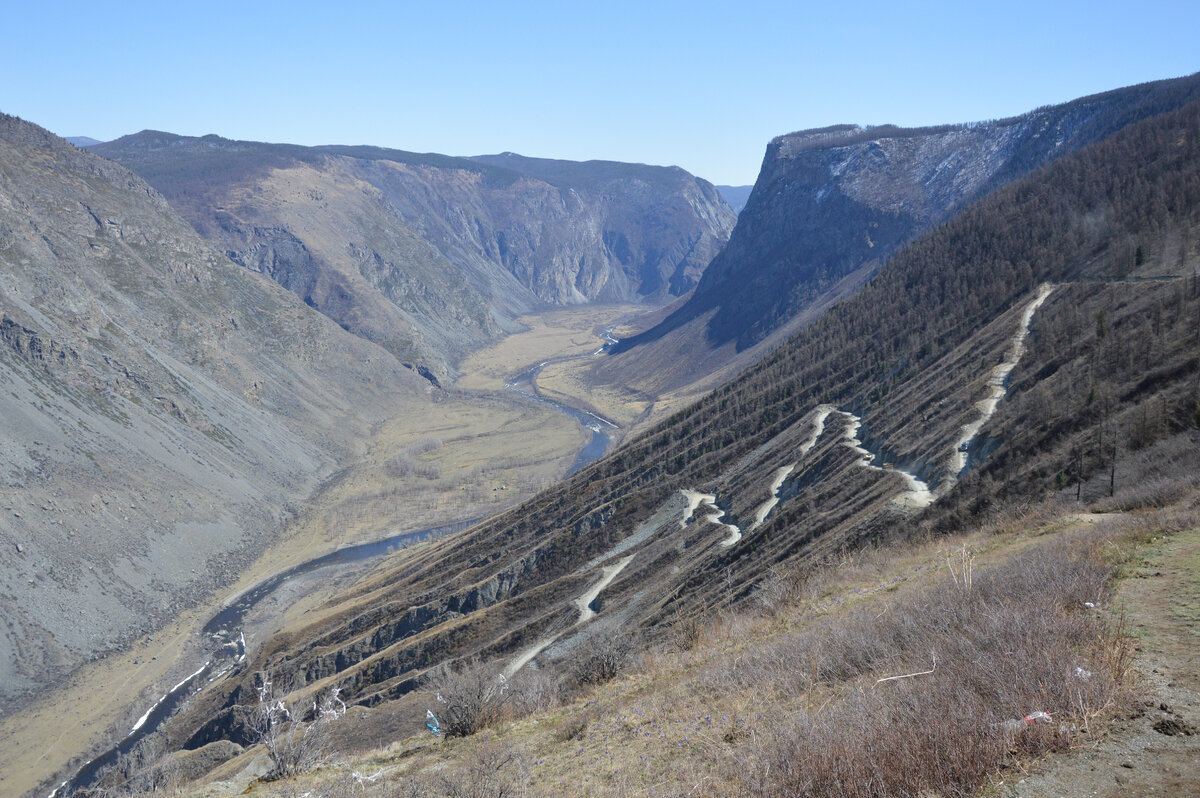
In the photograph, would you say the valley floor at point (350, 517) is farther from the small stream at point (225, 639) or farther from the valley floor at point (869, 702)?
the valley floor at point (869, 702)

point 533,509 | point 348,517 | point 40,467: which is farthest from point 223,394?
point 533,509

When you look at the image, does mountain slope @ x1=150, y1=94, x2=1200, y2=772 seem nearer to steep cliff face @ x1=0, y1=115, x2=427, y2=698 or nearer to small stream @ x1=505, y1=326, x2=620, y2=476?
steep cliff face @ x1=0, y1=115, x2=427, y2=698

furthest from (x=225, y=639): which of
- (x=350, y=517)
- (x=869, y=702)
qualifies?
(x=869, y=702)

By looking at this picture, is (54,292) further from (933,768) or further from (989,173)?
(989,173)

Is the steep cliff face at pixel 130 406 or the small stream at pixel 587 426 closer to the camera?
the steep cliff face at pixel 130 406

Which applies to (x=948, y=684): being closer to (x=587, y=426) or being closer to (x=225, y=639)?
(x=225, y=639)

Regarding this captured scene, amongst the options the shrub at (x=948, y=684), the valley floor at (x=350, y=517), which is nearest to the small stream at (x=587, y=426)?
the valley floor at (x=350, y=517)
